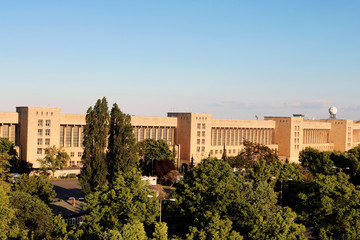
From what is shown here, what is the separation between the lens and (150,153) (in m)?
91.6

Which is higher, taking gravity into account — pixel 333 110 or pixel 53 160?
pixel 333 110

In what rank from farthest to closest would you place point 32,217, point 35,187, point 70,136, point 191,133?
point 191,133 < point 70,136 < point 35,187 < point 32,217

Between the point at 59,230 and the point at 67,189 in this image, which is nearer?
the point at 59,230

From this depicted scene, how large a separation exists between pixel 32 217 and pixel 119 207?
28.4 ft

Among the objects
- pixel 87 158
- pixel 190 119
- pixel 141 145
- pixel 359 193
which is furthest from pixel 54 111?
pixel 359 193

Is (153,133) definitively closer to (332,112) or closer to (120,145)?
(120,145)

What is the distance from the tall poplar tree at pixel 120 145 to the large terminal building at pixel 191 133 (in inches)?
1444

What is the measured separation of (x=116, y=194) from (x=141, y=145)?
52.5 m

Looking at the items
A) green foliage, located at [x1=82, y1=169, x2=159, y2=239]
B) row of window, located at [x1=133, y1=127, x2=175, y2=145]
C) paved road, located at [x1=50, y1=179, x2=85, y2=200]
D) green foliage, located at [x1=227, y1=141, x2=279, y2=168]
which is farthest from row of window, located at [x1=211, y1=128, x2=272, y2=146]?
green foliage, located at [x1=82, y1=169, x2=159, y2=239]

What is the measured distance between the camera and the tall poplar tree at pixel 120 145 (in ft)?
187

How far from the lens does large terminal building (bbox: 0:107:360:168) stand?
91000 millimetres

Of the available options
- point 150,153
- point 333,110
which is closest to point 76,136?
point 150,153

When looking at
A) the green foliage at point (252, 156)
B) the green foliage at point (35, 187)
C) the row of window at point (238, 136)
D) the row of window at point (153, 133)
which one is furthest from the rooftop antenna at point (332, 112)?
the green foliage at point (35, 187)

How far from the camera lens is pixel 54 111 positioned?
93.1 m
